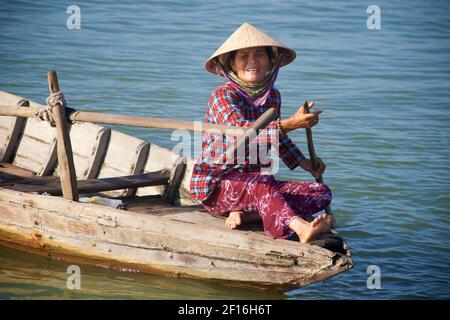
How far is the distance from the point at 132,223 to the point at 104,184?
0.74 meters

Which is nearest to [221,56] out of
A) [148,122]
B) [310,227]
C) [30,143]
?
[148,122]

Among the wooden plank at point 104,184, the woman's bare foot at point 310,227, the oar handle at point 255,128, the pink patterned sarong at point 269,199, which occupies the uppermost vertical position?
the oar handle at point 255,128

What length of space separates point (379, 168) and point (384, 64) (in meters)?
3.75

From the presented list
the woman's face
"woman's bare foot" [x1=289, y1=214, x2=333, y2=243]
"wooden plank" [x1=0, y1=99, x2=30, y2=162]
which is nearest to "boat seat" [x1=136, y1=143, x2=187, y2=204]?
the woman's face

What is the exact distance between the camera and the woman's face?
4824mm

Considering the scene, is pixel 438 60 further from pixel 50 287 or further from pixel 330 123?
pixel 50 287

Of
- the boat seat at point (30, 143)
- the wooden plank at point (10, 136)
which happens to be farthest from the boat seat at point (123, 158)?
the wooden plank at point (10, 136)

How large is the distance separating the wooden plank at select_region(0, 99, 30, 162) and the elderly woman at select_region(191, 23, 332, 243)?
216 centimetres

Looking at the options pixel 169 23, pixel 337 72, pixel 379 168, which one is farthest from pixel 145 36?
pixel 379 168

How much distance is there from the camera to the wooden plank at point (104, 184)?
17.8 ft

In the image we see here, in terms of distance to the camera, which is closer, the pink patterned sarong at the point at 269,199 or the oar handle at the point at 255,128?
the oar handle at the point at 255,128

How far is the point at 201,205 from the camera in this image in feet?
17.8

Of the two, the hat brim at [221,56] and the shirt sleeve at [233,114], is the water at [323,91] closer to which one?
the shirt sleeve at [233,114]

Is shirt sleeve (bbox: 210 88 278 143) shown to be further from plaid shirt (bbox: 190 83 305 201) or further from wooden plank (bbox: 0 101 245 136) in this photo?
wooden plank (bbox: 0 101 245 136)
